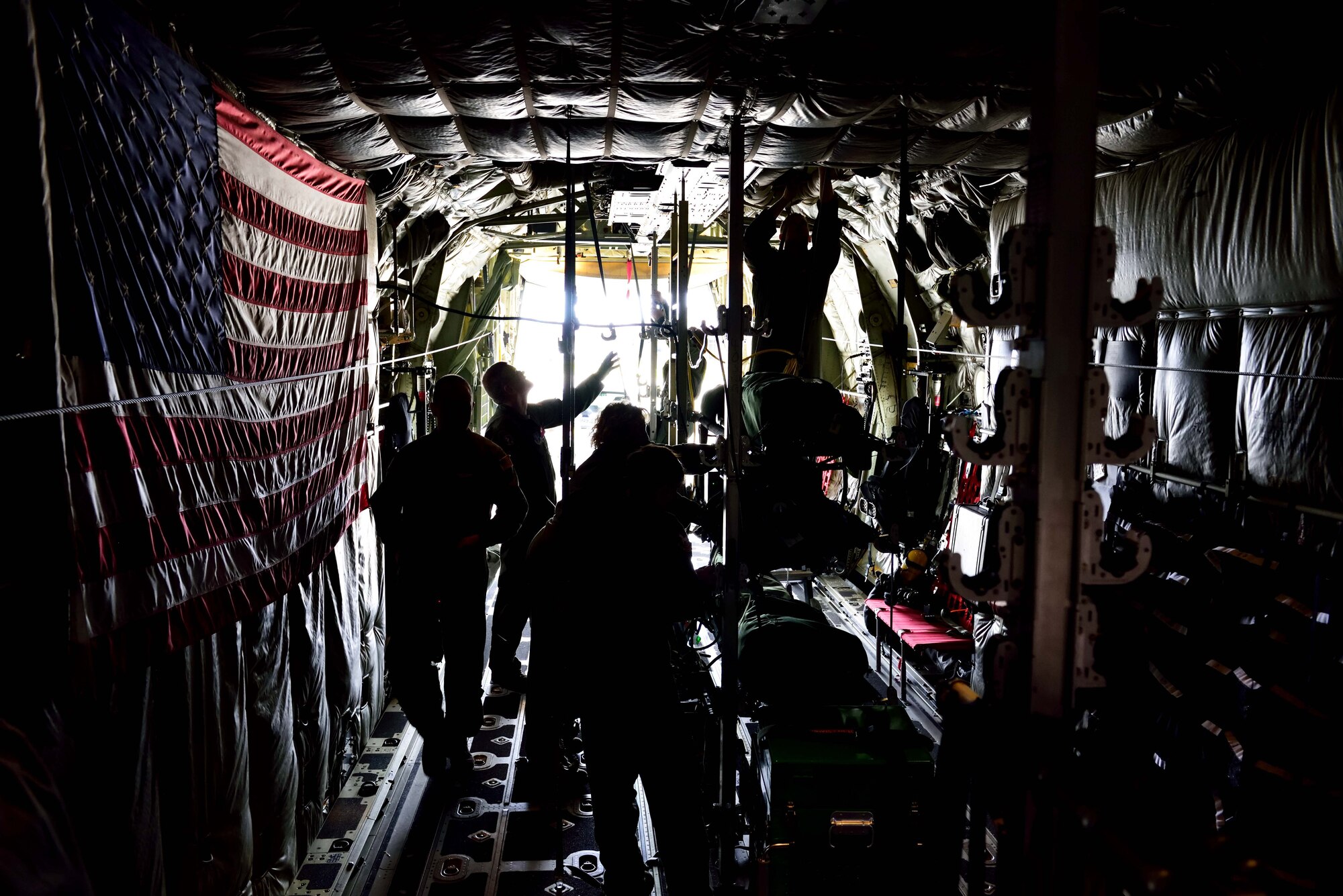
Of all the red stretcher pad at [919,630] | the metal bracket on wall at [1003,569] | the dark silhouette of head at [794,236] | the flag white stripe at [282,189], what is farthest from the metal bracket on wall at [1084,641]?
the red stretcher pad at [919,630]

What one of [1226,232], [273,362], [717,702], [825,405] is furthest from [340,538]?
[1226,232]

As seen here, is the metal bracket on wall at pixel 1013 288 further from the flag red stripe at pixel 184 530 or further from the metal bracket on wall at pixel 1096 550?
the flag red stripe at pixel 184 530

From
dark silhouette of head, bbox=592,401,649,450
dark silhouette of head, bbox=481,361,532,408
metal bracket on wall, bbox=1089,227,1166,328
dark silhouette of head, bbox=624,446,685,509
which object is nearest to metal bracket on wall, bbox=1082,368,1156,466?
metal bracket on wall, bbox=1089,227,1166,328

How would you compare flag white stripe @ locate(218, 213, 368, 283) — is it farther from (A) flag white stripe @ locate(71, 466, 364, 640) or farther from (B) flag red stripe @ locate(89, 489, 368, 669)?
(B) flag red stripe @ locate(89, 489, 368, 669)

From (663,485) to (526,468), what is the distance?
2.08 m

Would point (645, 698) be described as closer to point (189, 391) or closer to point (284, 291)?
point (189, 391)

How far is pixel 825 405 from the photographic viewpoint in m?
4.14

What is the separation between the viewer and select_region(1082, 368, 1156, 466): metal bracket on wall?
6.94ft

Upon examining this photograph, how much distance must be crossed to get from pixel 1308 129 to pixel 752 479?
273 cm

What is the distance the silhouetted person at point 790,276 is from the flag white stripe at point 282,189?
218cm

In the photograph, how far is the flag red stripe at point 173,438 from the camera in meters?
2.38

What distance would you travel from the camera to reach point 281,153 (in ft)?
13.1

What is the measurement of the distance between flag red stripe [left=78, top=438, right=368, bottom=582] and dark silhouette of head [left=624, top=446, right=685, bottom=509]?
147 centimetres

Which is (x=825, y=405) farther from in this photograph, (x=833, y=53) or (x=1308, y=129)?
(x=1308, y=129)
